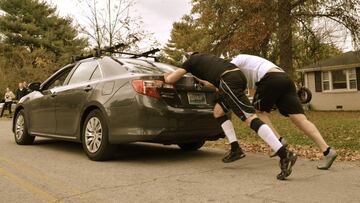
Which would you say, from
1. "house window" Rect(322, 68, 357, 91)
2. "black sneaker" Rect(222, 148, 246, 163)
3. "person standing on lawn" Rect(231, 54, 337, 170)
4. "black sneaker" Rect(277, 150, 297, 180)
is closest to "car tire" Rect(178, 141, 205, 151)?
"black sneaker" Rect(222, 148, 246, 163)

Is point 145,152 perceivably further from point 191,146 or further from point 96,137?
point 96,137

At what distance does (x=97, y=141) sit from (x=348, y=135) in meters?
6.17

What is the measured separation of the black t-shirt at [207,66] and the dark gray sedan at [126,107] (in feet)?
1.68

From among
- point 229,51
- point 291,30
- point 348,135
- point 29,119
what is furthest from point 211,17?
point 29,119

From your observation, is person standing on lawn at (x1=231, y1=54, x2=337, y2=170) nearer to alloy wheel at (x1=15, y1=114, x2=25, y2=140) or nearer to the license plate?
the license plate

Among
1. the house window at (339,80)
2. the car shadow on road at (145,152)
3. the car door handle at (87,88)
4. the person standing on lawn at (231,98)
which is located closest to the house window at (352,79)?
the house window at (339,80)

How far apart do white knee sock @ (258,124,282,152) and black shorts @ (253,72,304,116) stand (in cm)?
55

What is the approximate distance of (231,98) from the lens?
5.47 m

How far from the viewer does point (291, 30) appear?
2247 cm

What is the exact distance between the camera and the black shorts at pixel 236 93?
17.7 feet

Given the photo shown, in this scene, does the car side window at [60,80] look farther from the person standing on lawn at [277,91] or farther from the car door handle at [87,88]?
the person standing on lawn at [277,91]

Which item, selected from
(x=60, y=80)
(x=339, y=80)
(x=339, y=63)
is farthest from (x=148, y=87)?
(x=339, y=80)

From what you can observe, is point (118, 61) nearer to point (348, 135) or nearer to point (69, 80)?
point (69, 80)

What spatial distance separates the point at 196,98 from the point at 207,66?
80 centimetres
